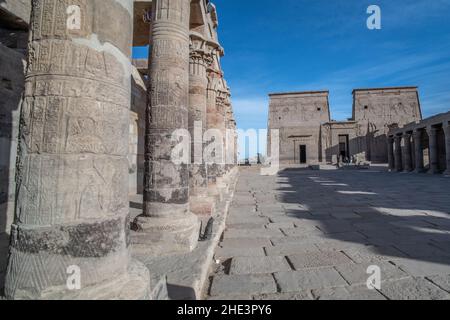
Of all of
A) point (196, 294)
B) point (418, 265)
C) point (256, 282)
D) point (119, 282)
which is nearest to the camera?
point (119, 282)

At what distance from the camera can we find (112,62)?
191 cm

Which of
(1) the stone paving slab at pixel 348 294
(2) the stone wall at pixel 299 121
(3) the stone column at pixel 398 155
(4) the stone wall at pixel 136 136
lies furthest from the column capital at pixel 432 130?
(1) the stone paving slab at pixel 348 294

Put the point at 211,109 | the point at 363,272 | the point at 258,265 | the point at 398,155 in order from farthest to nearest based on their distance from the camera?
the point at 398,155 < the point at 211,109 < the point at 258,265 < the point at 363,272

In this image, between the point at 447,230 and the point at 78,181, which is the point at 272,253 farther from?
the point at 447,230

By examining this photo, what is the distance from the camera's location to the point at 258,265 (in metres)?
3.47

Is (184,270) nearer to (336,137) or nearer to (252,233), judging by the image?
(252,233)

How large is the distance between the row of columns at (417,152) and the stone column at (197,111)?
1822cm

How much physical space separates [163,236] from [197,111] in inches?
158

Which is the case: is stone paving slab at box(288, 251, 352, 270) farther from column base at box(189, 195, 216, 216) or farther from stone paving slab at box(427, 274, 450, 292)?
column base at box(189, 195, 216, 216)

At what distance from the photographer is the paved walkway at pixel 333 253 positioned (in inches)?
110

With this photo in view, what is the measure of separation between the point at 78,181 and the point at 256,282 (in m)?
2.20

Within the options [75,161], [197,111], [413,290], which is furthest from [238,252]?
[197,111]

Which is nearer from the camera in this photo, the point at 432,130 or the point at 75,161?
the point at 75,161
